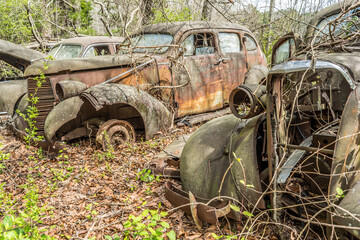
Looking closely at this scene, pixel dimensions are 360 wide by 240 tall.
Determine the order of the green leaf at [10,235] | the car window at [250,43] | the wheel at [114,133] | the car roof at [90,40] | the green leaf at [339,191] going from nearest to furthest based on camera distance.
A: the green leaf at [10,235]
the green leaf at [339,191]
the wheel at [114,133]
the car window at [250,43]
the car roof at [90,40]

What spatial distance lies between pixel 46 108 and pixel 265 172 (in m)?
3.72

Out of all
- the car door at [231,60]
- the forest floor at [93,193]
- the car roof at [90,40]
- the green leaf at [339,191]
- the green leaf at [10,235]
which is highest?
the car roof at [90,40]

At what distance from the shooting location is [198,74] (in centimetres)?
580

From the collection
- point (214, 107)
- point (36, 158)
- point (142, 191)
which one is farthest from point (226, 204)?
point (214, 107)

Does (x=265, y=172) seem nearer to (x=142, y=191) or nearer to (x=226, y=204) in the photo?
(x=226, y=204)

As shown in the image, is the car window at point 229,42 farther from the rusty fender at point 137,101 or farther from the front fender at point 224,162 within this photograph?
the front fender at point 224,162

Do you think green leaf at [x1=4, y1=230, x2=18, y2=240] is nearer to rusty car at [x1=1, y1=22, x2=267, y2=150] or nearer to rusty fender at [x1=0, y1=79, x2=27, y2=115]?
rusty car at [x1=1, y1=22, x2=267, y2=150]

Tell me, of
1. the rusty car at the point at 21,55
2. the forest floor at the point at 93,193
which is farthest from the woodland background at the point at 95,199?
the rusty car at the point at 21,55

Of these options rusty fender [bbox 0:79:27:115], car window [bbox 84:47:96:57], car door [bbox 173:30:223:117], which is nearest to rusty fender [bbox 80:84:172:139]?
car door [bbox 173:30:223:117]

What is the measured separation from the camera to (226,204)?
2465 mm

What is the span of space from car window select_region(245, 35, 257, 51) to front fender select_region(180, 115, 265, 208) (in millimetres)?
4196

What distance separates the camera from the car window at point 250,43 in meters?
6.90

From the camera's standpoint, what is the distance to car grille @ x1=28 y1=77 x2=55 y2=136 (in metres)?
4.77

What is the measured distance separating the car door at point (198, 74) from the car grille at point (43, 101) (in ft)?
7.25
